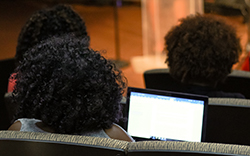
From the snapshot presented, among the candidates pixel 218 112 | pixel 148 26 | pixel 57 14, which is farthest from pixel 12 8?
pixel 218 112

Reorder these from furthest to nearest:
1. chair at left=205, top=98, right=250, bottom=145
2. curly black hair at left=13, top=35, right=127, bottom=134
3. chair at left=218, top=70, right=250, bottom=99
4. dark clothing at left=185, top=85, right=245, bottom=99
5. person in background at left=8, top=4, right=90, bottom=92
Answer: person in background at left=8, top=4, right=90, bottom=92, chair at left=218, top=70, right=250, bottom=99, dark clothing at left=185, top=85, right=245, bottom=99, chair at left=205, top=98, right=250, bottom=145, curly black hair at left=13, top=35, right=127, bottom=134

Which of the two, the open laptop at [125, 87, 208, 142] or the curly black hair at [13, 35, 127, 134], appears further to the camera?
the open laptop at [125, 87, 208, 142]

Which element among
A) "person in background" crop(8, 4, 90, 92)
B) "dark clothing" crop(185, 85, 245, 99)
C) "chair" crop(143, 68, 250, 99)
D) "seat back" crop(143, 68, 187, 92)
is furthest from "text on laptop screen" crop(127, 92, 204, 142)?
"person in background" crop(8, 4, 90, 92)

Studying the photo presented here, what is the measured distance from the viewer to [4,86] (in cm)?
189

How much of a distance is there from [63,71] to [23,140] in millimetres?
190

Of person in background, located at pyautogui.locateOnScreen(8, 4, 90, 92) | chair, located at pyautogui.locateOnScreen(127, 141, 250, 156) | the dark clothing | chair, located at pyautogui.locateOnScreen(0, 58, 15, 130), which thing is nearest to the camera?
chair, located at pyautogui.locateOnScreen(127, 141, 250, 156)

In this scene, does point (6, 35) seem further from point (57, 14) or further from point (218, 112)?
point (218, 112)

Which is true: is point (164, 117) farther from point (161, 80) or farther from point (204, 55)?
point (161, 80)

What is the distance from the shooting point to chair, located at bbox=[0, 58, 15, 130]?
1.82 m

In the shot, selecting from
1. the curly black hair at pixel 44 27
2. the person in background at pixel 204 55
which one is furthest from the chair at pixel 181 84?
the curly black hair at pixel 44 27

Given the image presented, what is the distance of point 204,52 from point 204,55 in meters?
0.01

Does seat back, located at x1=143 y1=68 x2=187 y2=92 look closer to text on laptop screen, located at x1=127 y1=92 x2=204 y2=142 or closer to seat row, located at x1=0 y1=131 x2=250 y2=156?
text on laptop screen, located at x1=127 y1=92 x2=204 y2=142

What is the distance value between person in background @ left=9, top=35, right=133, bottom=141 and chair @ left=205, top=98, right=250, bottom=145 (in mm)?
468

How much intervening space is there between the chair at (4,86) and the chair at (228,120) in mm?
1210
